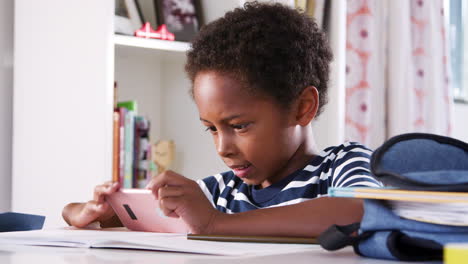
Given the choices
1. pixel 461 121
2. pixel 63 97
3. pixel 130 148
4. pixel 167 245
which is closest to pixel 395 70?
pixel 461 121

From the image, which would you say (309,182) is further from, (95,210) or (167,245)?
(167,245)

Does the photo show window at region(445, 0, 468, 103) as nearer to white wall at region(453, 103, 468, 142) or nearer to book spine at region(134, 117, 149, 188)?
white wall at region(453, 103, 468, 142)

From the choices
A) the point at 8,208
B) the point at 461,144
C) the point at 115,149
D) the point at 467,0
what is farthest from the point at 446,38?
the point at 461,144

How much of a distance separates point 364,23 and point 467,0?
105 centimetres

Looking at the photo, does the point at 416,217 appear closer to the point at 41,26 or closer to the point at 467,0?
the point at 41,26

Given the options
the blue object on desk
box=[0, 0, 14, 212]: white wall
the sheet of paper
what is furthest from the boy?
box=[0, 0, 14, 212]: white wall

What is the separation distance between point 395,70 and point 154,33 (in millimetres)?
1244

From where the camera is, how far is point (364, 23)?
268 cm

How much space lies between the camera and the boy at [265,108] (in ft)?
3.84

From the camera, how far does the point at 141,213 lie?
3.54 ft

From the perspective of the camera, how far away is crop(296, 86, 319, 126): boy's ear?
4.19 feet

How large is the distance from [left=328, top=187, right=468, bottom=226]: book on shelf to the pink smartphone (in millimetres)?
441

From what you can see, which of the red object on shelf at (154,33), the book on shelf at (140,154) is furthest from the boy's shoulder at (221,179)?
the red object on shelf at (154,33)

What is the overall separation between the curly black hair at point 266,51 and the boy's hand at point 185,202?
30 centimetres
